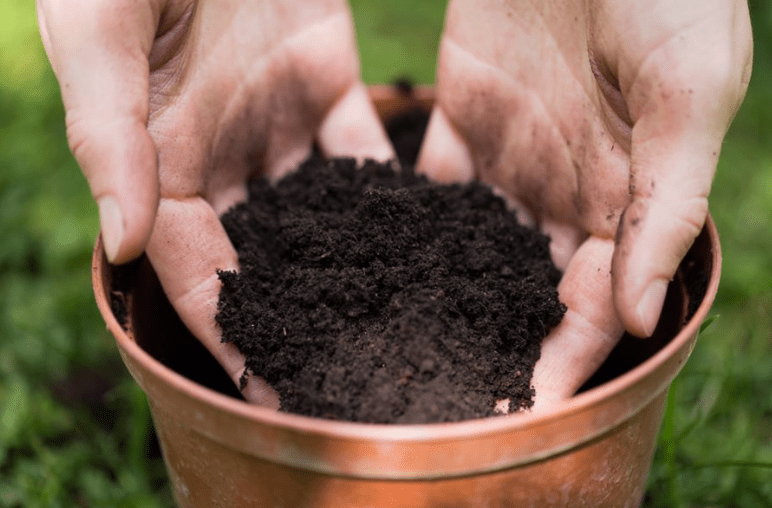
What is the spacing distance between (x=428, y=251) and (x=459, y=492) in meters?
0.46

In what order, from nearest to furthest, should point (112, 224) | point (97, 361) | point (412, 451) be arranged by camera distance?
1. point (412, 451)
2. point (112, 224)
3. point (97, 361)

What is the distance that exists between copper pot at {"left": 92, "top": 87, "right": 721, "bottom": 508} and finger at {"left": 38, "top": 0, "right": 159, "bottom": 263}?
0.19 m

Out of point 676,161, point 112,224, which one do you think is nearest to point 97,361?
point 112,224

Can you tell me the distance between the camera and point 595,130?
1264 millimetres

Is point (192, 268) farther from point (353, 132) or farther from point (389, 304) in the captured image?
point (353, 132)

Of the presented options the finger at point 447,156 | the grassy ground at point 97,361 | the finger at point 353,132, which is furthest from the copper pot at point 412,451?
the finger at point 353,132

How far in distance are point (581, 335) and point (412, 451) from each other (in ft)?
1.75

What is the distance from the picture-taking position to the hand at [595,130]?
0.95 metres

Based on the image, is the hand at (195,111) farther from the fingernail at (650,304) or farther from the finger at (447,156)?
the fingernail at (650,304)

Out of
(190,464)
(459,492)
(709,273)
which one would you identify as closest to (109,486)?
(190,464)

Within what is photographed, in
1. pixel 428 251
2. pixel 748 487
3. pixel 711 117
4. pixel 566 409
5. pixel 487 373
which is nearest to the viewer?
pixel 566 409

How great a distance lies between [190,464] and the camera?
101 cm

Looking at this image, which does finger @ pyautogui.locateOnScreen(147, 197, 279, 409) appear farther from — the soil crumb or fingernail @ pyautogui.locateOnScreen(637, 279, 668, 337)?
fingernail @ pyautogui.locateOnScreen(637, 279, 668, 337)

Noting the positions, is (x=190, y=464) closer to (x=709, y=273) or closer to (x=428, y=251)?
(x=428, y=251)
